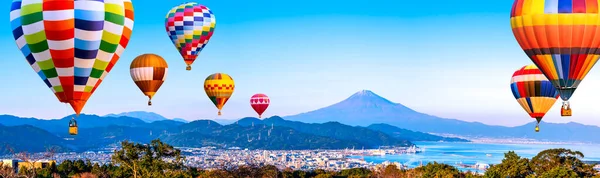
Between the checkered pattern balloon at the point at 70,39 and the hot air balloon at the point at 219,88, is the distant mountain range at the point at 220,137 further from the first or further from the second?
the checkered pattern balloon at the point at 70,39

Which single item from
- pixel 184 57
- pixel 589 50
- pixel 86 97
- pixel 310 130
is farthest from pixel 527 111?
pixel 310 130

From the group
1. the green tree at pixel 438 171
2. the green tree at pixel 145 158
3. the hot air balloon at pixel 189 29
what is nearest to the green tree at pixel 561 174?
the green tree at pixel 438 171

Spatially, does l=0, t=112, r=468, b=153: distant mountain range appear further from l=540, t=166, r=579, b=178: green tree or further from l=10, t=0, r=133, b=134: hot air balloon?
l=10, t=0, r=133, b=134: hot air balloon

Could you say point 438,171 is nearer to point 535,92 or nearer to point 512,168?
point 512,168

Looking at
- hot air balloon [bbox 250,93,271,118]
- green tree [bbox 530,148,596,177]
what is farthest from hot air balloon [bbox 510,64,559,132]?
hot air balloon [bbox 250,93,271,118]

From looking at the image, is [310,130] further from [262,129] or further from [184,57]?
[184,57]
